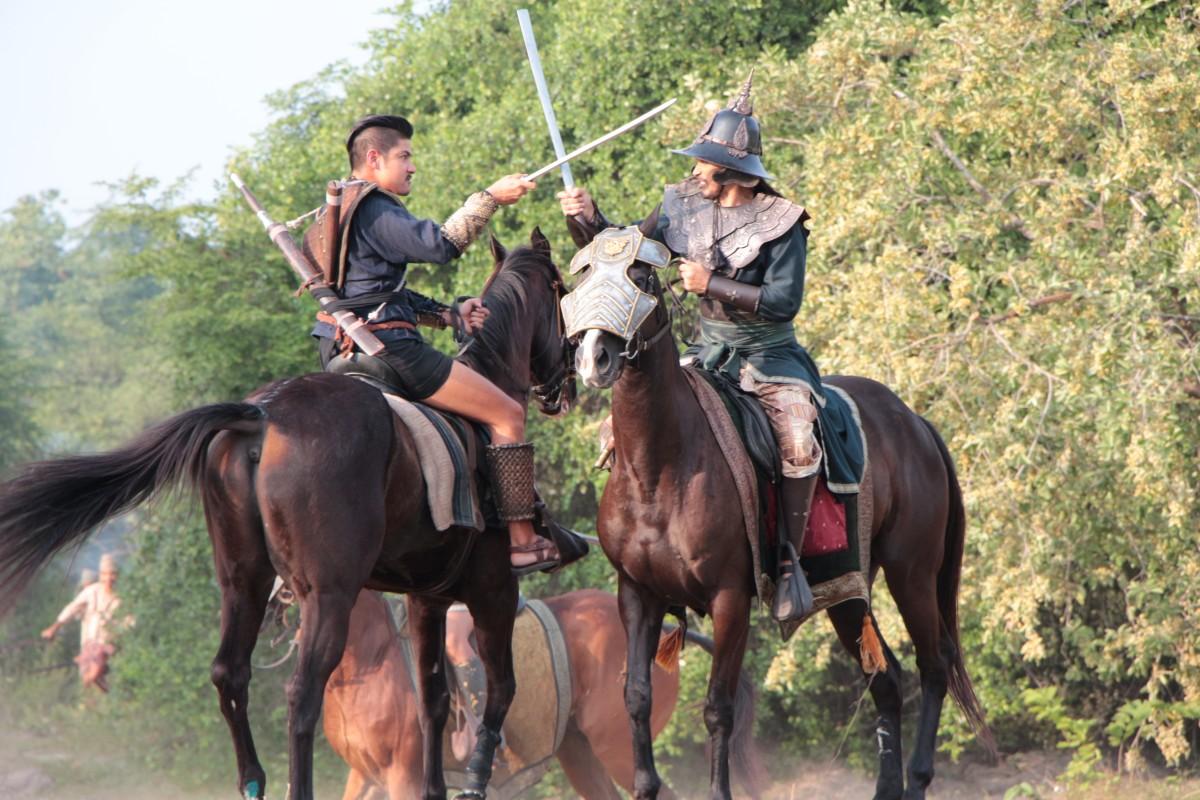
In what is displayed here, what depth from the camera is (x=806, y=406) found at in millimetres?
6512

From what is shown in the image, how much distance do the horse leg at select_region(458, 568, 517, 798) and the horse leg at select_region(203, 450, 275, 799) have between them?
114 centimetres

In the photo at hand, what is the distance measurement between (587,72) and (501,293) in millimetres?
8735

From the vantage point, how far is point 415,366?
6.48 m

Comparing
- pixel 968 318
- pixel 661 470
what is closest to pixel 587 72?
pixel 968 318

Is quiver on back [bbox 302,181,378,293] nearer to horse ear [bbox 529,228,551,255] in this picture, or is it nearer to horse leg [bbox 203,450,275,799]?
horse leg [bbox 203,450,275,799]

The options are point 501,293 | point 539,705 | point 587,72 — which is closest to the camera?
point 501,293

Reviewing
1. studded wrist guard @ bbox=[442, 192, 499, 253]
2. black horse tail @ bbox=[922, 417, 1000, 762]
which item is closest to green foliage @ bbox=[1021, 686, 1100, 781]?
black horse tail @ bbox=[922, 417, 1000, 762]

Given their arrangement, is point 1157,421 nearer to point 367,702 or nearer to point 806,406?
point 806,406

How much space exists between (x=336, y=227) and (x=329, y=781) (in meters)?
10.5

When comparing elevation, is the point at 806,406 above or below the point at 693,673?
above

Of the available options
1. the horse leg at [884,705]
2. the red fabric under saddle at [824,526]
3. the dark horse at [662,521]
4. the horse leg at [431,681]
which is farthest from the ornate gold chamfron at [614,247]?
the horse leg at [884,705]

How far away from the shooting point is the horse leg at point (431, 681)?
23.1 feet

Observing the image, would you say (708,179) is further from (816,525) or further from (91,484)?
(91,484)

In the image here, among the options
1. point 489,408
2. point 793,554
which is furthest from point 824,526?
point 489,408
